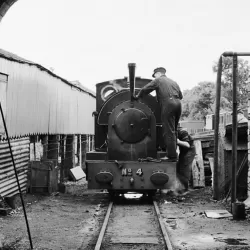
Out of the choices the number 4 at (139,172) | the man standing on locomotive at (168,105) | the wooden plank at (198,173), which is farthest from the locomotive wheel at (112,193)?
the wooden plank at (198,173)

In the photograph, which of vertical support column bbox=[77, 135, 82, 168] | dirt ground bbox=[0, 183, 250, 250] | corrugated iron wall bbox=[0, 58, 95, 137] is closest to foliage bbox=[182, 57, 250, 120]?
vertical support column bbox=[77, 135, 82, 168]

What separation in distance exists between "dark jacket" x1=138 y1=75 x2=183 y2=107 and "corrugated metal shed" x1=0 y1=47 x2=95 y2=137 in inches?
118

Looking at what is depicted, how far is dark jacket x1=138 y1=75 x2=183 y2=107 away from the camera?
10328 millimetres

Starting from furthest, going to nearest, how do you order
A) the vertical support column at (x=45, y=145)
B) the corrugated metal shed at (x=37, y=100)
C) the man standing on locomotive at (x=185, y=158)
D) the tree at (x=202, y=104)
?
the tree at (x=202, y=104) → the vertical support column at (x=45, y=145) → the man standing on locomotive at (x=185, y=158) → the corrugated metal shed at (x=37, y=100)

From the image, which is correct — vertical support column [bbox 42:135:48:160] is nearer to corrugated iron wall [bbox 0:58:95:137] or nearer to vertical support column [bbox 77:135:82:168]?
corrugated iron wall [bbox 0:58:95:137]

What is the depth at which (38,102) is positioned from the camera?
41.9 ft

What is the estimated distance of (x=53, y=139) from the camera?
51.5ft

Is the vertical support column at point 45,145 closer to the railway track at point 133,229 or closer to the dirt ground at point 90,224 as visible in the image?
the dirt ground at point 90,224

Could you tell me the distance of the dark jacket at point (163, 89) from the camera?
10328 millimetres

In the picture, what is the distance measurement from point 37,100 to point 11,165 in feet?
6.89

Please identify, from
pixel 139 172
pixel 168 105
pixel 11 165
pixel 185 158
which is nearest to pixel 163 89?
pixel 168 105

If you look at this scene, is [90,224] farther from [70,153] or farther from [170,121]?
[70,153]

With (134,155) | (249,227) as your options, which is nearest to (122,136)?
(134,155)

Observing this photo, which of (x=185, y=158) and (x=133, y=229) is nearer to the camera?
(x=133, y=229)
